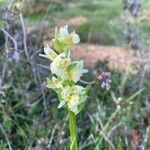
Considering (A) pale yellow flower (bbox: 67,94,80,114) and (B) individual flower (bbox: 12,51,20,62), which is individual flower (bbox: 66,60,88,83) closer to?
(A) pale yellow flower (bbox: 67,94,80,114)

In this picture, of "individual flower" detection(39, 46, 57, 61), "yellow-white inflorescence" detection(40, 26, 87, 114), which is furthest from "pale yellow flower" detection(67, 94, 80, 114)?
"individual flower" detection(39, 46, 57, 61)

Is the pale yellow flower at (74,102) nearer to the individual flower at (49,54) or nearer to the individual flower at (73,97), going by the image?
the individual flower at (73,97)

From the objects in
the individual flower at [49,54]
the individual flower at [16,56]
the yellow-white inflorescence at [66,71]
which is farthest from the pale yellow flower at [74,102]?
the individual flower at [16,56]

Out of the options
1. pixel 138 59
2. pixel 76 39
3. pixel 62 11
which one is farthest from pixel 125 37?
pixel 76 39

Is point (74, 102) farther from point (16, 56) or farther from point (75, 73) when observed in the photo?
point (16, 56)

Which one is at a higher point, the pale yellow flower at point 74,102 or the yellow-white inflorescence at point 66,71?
the yellow-white inflorescence at point 66,71

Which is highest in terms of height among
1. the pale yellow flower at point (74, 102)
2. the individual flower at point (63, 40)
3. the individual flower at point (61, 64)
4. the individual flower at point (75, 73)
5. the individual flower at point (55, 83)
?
the individual flower at point (63, 40)

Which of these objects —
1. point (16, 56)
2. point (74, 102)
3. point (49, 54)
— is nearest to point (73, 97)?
point (74, 102)

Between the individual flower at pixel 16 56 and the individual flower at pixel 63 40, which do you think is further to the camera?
the individual flower at pixel 16 56
